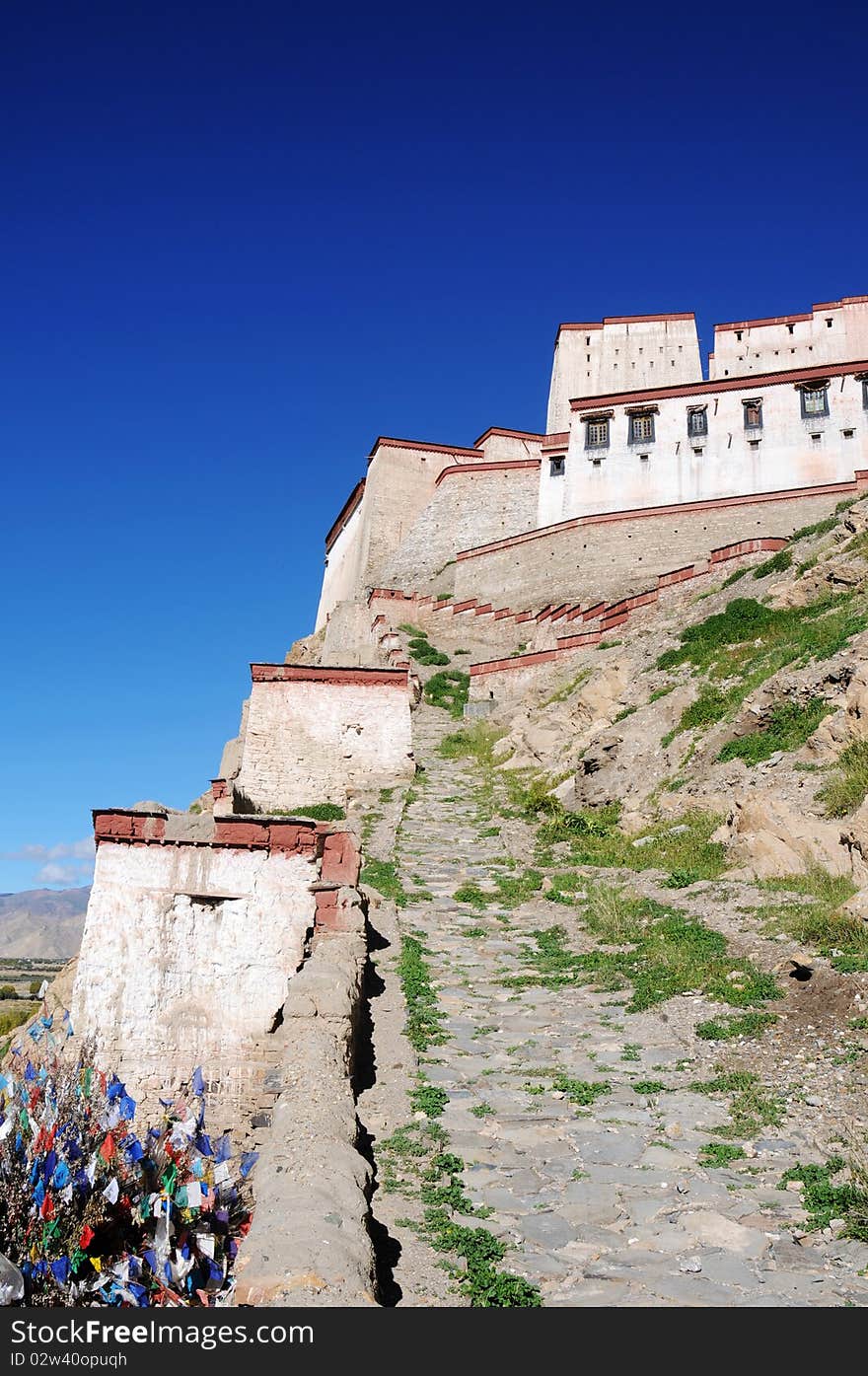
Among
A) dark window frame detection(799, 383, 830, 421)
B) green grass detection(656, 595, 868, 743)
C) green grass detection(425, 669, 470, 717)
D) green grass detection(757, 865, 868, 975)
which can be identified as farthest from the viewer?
dark window frame detection(799, 383, 830, 421)

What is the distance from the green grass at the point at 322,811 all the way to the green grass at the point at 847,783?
953 centimetres

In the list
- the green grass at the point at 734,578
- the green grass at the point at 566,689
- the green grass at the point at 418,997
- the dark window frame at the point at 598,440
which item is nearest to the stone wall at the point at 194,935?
the green grass at the point at 418,997

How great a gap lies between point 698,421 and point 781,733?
2889 centimetres

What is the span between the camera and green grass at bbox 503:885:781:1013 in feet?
29.1

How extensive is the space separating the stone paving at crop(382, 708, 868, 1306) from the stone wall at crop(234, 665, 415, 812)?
10.7 m

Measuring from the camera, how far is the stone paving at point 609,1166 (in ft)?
15.4

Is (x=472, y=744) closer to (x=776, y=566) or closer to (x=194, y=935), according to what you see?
(x=776, y=566)

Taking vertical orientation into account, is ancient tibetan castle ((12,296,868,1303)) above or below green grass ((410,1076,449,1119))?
above

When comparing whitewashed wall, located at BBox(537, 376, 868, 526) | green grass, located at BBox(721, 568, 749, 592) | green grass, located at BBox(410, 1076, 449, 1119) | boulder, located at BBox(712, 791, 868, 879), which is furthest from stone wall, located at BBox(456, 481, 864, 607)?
green grass, located at BBox(410, 1076, 449, 1119)

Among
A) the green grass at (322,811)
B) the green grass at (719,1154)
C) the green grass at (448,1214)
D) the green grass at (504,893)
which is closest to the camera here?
the green grass at (448,1214)

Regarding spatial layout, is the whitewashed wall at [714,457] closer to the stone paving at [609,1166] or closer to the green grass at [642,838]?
the green grass at [642,838]

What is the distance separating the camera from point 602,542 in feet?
124

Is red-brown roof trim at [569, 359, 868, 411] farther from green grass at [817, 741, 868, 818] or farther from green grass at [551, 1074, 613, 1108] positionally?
green grass at [551, 1074, 613, 1108]

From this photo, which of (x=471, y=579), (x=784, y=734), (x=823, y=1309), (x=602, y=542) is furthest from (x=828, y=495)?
(x=823, y=1309)
